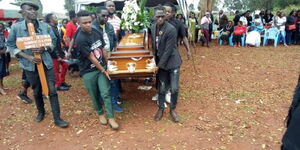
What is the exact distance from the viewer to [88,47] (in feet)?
12.9

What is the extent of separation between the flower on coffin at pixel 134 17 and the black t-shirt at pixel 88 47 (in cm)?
165

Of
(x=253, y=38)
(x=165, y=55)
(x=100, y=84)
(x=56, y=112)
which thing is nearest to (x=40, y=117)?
(x=56, y=112)

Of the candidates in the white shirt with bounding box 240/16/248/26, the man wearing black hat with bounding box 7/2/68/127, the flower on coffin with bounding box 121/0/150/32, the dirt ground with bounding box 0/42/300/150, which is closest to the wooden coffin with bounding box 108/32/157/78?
the dirt ground with bounding box 0/42/300/150

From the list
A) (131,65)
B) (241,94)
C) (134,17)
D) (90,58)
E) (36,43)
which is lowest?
(241,94)

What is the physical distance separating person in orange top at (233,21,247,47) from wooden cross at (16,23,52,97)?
1037cm

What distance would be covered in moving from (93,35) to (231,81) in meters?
4.01

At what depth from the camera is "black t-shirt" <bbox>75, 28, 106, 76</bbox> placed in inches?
153

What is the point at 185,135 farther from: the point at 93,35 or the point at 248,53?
the point at 248,53

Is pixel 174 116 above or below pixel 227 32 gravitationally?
below

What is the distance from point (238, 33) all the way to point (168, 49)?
31.1 ft

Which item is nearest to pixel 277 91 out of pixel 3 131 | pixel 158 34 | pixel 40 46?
pixel 158 34

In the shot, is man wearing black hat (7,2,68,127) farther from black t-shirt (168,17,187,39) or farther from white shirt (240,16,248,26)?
white shirt (240,16,248,26)

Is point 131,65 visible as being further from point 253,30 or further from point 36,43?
point 253,30

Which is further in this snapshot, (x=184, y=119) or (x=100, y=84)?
(x=184, y=119)
